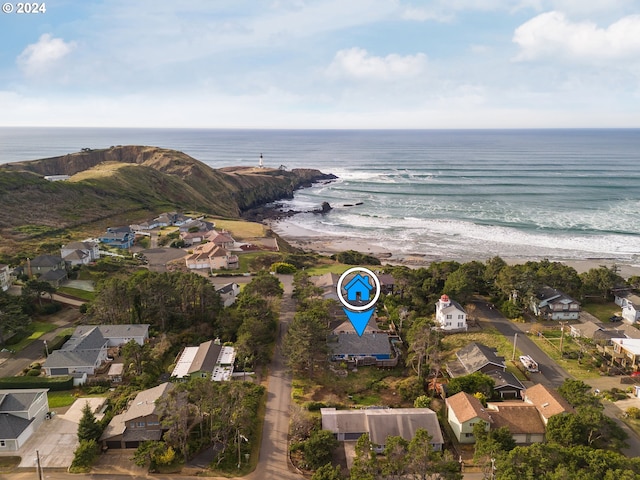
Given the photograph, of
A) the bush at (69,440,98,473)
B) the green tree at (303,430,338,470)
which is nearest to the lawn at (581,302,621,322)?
the green tree at (303,430,338,470)

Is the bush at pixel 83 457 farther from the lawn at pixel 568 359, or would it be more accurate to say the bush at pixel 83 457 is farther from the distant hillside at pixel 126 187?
the distant hillside at pixel 126 187

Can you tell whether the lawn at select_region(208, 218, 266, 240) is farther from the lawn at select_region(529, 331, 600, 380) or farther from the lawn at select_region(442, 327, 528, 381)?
the lawn at select_region(529, 331, 600, 380)

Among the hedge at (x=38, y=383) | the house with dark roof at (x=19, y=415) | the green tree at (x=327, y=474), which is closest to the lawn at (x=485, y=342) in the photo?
the green tree at (x=327, y=474)

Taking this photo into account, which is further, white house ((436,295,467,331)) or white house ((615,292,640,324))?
white house ((615,292,640,324))

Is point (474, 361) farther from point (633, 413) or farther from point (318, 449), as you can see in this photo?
point (318, 449)

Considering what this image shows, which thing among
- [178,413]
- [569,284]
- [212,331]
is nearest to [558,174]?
[569,284]

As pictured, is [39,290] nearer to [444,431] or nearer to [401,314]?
[401,314]
